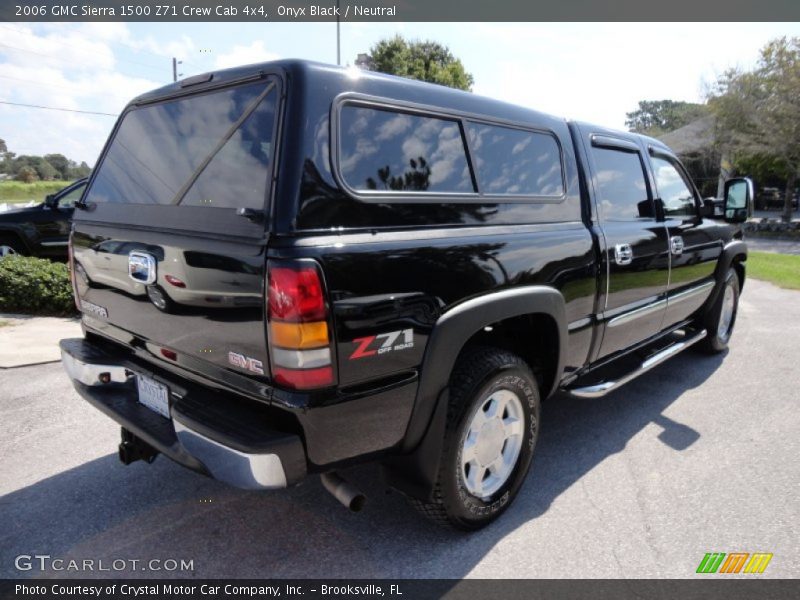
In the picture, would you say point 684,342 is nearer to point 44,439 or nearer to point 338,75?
point 338,75

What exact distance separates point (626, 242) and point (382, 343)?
7.00 feet

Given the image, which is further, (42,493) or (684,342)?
(684,342)

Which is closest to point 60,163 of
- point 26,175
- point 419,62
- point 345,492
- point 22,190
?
point 26,175

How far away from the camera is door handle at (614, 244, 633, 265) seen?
338 cm

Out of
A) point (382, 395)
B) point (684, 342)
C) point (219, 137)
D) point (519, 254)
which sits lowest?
point (684, 342)

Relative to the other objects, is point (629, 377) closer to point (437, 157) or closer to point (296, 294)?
point (437, 157)

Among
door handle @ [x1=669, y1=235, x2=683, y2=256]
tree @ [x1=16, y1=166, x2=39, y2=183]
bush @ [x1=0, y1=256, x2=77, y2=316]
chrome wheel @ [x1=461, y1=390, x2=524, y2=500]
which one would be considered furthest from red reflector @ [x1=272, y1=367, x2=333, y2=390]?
tree @ [x1=16, y1=166, x2=39, y2=183]

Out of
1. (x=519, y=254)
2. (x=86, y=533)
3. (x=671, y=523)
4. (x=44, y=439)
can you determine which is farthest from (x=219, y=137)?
(x=671, y=523)

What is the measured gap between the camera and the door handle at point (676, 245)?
3999 millimetres

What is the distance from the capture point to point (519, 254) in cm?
266

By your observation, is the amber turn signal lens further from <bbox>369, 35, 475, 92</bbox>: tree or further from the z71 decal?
<bbox>369, 35, 475, 92</bbox>: tree

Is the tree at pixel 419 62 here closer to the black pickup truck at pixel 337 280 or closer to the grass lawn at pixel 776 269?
the grass lawn at pixel 776 269

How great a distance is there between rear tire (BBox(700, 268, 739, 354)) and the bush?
7.02 meters

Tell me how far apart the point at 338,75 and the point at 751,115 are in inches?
944
